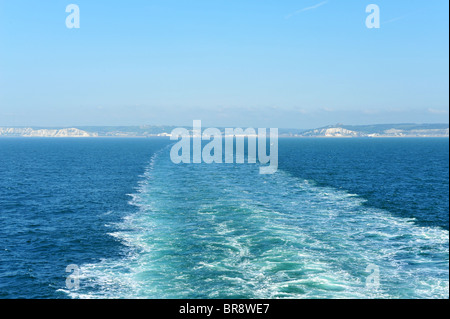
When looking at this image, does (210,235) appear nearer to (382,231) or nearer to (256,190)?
(382,231)

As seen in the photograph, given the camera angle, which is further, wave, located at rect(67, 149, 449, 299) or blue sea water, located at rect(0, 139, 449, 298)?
blue sea water, located at rect(0, 139, 449, 298)

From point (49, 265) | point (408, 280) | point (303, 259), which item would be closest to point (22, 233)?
point (49, 265)

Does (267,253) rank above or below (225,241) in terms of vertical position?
below

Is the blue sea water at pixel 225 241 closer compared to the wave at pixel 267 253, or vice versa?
the wave at pixel 267 253

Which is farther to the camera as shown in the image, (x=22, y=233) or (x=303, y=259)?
(x=22, y=233)
